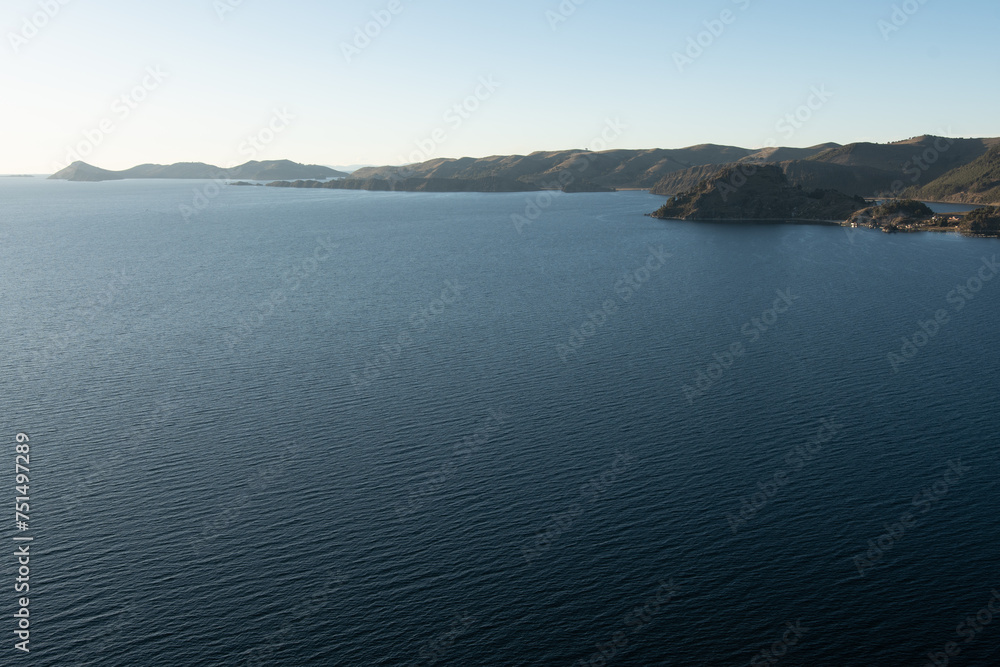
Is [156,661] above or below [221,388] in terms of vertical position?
below

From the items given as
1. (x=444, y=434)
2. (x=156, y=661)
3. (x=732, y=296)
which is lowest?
(x=156, y=661)

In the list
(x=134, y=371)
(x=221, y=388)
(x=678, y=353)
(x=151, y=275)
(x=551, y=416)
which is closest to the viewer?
(x=551, y=416)

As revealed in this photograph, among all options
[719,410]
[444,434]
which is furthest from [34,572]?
[719,410]

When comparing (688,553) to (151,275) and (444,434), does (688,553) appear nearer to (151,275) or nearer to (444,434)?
(444,434)

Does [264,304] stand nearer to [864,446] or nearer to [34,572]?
[34,572]

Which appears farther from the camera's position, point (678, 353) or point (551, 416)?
point (678, 353)

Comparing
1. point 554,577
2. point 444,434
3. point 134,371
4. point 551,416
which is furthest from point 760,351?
point 134,371

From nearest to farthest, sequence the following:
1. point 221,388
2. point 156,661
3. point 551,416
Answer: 1. point 156,661
2. point 551,416
3. point 221,388
